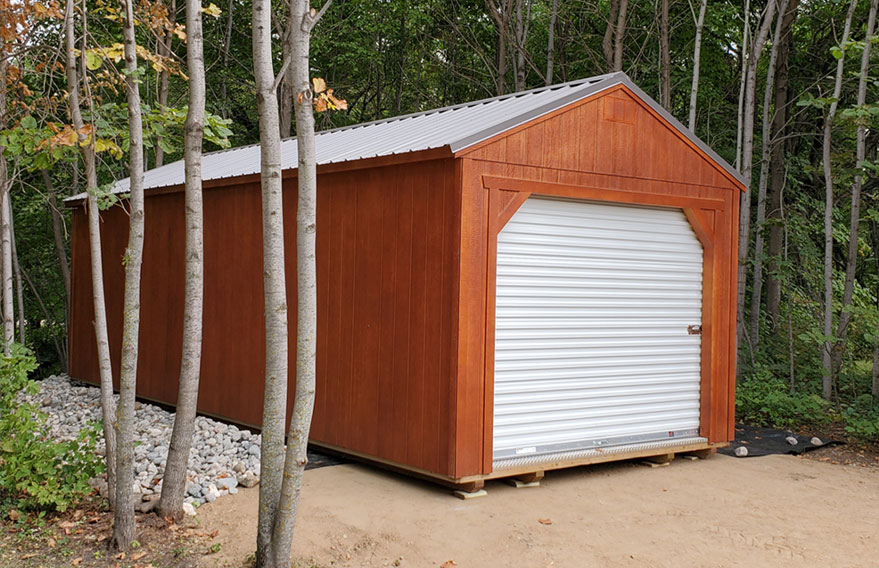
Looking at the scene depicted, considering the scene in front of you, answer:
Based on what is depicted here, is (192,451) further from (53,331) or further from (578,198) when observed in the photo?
(53,331)

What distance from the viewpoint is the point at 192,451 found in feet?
20.6

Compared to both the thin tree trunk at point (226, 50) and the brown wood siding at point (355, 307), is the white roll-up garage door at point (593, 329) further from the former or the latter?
the thin tree trunk at point (226, 50)

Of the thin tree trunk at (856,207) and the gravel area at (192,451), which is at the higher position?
the thin tree trunk at (856,207)

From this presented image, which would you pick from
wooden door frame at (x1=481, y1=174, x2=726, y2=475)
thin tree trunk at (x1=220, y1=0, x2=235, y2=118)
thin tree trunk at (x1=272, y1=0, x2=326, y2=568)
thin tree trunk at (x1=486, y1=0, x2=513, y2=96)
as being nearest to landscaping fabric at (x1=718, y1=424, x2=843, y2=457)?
wooden door frame at (x1=481, y1=174, x2=726, y2=475)

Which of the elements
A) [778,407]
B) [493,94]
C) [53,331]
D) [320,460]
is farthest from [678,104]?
[53,331]

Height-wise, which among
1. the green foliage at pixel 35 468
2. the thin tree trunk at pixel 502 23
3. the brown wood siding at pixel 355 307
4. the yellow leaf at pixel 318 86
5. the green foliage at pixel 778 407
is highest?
the thin tree trunk at pixel 502 23

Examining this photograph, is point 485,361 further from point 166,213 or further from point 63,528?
point 166,213

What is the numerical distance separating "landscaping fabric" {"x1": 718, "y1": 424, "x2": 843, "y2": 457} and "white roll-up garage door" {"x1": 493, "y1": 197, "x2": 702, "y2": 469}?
66 centimetres

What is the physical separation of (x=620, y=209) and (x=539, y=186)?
38.4 inches

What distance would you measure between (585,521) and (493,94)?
1206cm

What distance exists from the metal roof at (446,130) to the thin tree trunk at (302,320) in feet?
5.98

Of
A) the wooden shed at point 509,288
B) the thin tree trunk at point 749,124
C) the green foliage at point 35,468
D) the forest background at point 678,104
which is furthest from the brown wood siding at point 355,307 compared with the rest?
the thin tree trunk at point 749,124

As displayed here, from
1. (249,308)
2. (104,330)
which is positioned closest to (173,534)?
(104,330)

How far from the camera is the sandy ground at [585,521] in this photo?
14.6 feet
